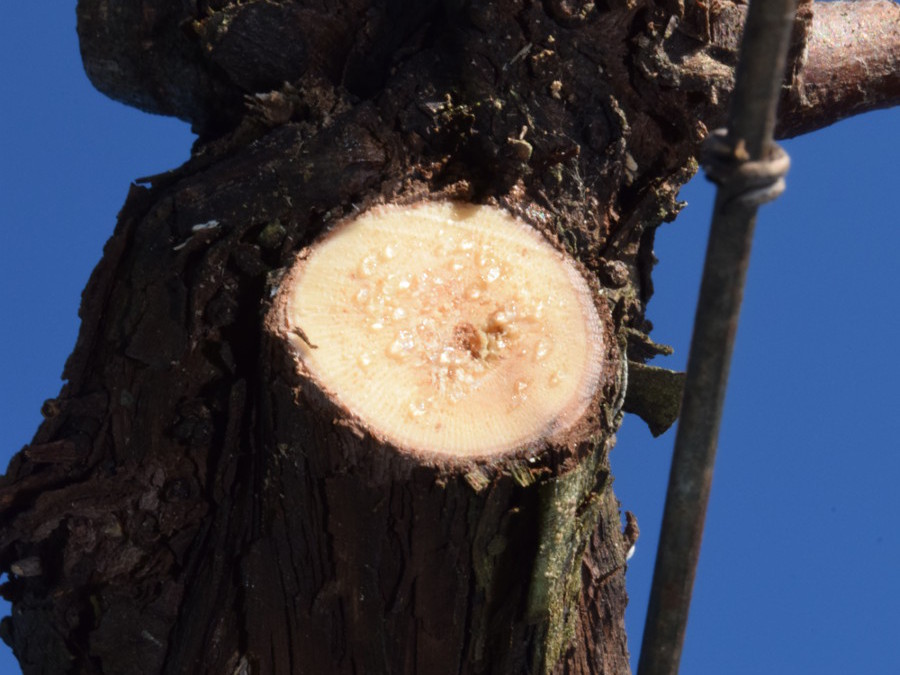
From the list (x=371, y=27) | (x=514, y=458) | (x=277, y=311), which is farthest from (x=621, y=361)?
(x=371, y=27)

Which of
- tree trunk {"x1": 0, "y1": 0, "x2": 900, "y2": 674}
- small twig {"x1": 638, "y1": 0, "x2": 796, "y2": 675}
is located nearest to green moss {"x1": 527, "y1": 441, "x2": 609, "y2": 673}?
tree trunk {"x1": 0, "y1": 0, "x2": 900, "y2": 674}

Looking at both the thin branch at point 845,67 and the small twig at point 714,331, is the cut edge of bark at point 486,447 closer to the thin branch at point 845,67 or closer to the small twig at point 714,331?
the small twig at point 714,331

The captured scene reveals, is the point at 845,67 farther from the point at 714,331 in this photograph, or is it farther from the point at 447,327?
the point at 714,331

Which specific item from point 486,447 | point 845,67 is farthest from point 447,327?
point 845,67

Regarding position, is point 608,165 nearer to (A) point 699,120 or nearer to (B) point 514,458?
(A) point 699,120

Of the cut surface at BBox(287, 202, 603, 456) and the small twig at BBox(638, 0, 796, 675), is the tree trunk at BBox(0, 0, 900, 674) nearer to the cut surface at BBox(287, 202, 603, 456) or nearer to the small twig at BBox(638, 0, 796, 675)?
the cut surface at BBox(287, 202, 603, 456)

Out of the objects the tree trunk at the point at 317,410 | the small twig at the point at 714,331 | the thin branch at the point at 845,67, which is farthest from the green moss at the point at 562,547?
the thin branch at the point at 845,67

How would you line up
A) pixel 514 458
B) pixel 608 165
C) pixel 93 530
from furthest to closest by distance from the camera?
pixel 608 165
pixel 93 530
pixel 514 458
